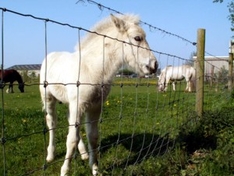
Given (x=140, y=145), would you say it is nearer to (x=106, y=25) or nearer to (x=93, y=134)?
(x=93, y=134)

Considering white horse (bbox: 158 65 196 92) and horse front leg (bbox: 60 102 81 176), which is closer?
horse front leg (bbox: 60 102 81 176)

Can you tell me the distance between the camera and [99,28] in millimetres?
4574

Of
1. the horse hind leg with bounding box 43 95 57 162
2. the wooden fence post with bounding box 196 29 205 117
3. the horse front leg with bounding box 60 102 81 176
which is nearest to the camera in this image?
→ the horse front leg with bounding box 60 102 81 176

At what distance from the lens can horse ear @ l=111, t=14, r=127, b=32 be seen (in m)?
4.31

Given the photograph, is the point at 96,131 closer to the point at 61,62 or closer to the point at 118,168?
the point at 118,168

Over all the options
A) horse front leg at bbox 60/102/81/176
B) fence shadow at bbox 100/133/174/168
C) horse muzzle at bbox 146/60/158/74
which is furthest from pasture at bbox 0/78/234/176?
horse muzzle at bbox 146/60/158/74

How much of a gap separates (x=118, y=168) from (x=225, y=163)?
124 cm

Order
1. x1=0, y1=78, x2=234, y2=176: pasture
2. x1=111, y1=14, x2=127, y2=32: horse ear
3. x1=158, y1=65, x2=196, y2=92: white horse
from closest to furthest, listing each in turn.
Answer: x1=0, y1=78, x2=234, y2=176: pasture, x1=111, y1=14, x2=127, y2=32: horse ear, x1=158, y1=65, x2=196, y2=92: white horse

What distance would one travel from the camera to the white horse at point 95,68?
13.3ft

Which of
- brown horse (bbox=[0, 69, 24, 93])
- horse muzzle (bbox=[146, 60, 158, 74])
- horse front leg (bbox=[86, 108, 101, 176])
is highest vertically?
horse muzzle (bbox=[146, 60, 158, 74])

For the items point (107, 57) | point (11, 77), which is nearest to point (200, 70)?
point (107, 57)

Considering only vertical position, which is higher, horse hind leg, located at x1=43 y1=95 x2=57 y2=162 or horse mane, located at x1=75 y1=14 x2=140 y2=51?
horse mane, located at x1=75 y1=14 x2=140 y2=51

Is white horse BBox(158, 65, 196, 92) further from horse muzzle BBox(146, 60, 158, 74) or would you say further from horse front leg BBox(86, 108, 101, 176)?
horse front leg BBox(86, 108, 101, 176)

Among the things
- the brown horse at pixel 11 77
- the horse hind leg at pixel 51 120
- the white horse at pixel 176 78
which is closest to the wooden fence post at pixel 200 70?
the white horse at pixel 176 78
